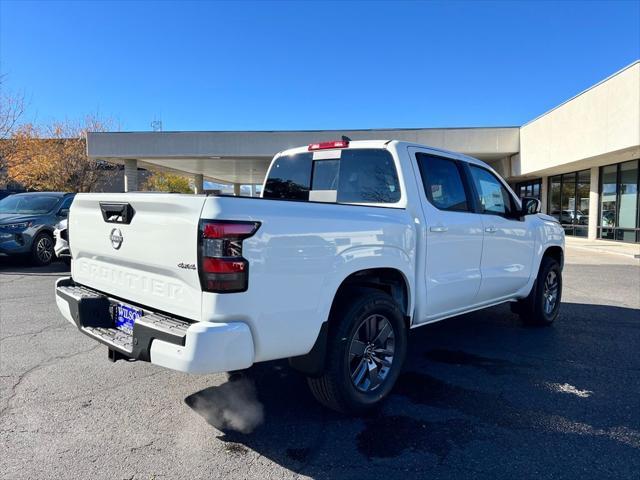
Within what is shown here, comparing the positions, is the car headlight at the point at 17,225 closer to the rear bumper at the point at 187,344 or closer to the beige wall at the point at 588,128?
the rear bumper at the point at 187,344

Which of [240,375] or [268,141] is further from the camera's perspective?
[268,141]

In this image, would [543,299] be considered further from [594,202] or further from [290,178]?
[594,202]

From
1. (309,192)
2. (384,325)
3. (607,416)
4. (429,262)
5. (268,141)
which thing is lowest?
A: (607,416)

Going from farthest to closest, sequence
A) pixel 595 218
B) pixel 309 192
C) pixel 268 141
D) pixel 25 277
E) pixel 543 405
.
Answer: pixel 268 141, pixel 595 218, pixel 25 277, pixel 309 192, pixel 543 405

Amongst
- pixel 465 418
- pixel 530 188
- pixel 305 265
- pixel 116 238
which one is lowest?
pixel 465 418

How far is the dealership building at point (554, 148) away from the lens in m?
15.5

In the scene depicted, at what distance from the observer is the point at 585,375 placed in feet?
14.2

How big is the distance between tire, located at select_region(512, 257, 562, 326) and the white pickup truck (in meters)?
1.08

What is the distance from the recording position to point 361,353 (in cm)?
342

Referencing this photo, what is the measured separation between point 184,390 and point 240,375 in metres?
0.52

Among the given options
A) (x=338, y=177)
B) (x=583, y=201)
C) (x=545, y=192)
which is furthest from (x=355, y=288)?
(x=545, y=192)

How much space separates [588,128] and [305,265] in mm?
17166

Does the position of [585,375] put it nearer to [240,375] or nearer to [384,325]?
[384,325]

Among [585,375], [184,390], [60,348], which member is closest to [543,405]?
[585,375]
